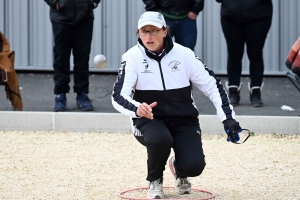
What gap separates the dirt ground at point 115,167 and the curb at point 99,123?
141mm

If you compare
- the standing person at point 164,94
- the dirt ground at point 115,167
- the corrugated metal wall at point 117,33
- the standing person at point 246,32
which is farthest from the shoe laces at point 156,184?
the corrugated metal wall at point 117,33

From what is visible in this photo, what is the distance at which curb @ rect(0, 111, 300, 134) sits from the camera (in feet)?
28.2

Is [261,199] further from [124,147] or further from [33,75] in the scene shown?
[33,75]

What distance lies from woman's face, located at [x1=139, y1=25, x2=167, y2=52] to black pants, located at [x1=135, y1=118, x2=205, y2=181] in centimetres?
55

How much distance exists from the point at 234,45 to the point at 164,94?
4.07 m

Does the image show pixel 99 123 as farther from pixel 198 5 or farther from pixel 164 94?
pixel 164 94

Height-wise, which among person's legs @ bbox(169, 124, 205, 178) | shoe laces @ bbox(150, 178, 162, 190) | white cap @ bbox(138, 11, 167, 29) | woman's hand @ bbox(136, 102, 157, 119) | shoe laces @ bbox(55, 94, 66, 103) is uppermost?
white cap @ bbox(138, 11, 167, 29)

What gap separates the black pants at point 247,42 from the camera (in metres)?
9.56

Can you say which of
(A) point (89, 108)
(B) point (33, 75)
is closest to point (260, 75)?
(A) point (89, 108)

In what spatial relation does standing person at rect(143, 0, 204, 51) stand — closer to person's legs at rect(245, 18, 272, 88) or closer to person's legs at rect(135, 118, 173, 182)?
person's legs at rect(245, 18, 272, 88)

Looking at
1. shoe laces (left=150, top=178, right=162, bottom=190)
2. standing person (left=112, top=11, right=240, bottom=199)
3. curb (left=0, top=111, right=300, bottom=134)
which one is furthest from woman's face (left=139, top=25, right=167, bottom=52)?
curb (left=0, top=111, right=300, bottom=134)

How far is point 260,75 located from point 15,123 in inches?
121

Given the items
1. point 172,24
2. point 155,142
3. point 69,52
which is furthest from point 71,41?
point 155,142

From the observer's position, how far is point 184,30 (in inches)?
385
